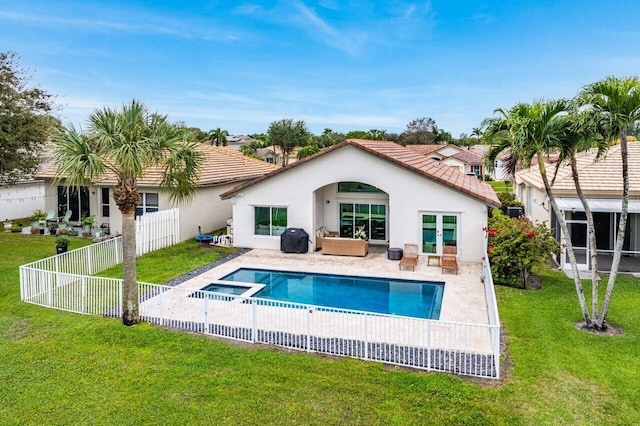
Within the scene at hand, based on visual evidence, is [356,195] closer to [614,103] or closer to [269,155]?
[614,103]

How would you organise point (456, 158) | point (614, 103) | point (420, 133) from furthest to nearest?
1. point (420, 133)
2. point (456, 158)
3. point (614, 103)

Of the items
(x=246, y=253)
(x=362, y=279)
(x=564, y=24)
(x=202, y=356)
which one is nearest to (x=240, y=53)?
(x=246, y=253)

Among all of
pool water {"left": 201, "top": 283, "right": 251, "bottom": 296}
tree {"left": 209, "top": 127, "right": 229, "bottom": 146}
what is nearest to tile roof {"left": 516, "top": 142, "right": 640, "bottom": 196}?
pool water {"left": 201, "top": 283, "right": 251, "bottom": 296}

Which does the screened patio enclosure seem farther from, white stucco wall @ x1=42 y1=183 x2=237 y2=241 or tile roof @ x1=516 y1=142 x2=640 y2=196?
white stucco wall @ x1=42 y1=183 x2=237 y2=241

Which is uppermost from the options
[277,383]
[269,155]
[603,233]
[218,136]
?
[218,136]

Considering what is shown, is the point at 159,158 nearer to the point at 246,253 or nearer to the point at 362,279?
the point at 362,279

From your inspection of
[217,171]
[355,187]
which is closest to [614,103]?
[355,187]
